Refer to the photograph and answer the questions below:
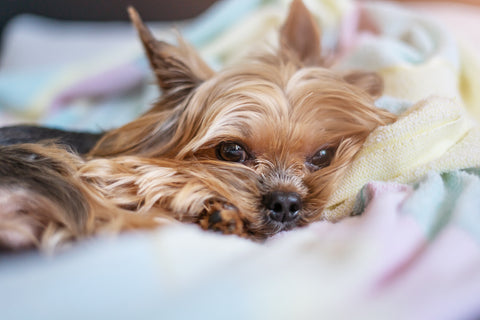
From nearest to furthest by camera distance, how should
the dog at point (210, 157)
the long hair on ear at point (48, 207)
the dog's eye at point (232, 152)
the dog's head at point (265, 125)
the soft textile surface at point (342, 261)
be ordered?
the soft textile surface at point (342, 261) → the long hair on ear at point (48, 207) → the dog at point (210, 157) → the dog's head at point (265, 125) → the dog's eye at point (232, 152)

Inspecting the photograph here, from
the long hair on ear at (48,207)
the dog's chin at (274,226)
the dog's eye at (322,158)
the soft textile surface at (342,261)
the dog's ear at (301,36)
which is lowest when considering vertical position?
the dog's chin at (274,226)

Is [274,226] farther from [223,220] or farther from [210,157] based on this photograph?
[210,157]

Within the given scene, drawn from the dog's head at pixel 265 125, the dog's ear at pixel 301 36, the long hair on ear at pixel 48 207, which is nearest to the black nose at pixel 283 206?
the dog's head at pixel 265 125

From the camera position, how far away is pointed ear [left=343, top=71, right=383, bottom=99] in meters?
1.80

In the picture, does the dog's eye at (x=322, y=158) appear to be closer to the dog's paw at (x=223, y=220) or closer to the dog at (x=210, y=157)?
the dog at (x=210, y=157)

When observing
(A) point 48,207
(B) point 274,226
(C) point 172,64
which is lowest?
(B) point 274,226

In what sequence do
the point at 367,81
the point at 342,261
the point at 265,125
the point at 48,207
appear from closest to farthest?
the point at 342,261, the point at 48,207, the point at 265,125, the point at 367,81

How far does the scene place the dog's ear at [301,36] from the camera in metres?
1.87

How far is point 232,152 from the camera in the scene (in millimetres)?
1553

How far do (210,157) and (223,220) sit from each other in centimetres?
34

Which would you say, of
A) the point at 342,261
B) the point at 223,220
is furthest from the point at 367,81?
the point at 342,261

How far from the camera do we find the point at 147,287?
0.84m

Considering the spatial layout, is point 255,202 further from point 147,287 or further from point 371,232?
point 147,287

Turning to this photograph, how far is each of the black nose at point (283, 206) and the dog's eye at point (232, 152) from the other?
0.72ft
